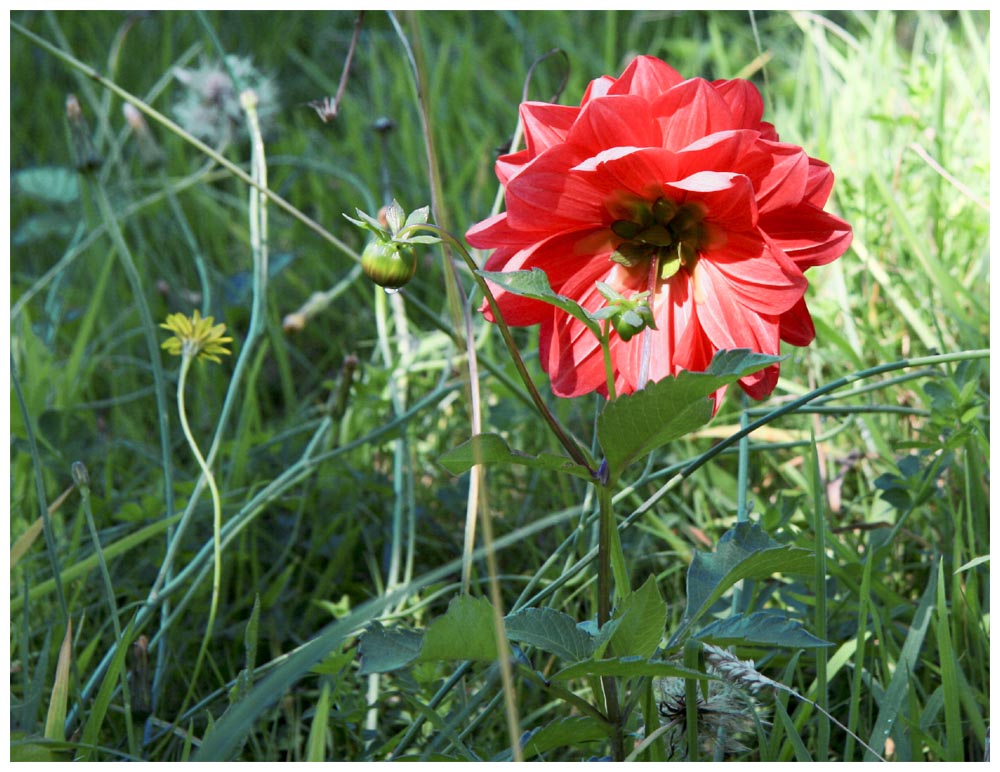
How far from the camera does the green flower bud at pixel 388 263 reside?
487 millimetres

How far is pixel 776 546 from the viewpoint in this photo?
54cm

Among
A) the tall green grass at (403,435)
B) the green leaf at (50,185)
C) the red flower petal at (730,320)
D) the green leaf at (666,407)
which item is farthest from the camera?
the green leaf at (50,185)

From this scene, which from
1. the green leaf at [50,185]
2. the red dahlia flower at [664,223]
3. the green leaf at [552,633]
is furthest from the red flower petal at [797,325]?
the green leaf at [50,185]

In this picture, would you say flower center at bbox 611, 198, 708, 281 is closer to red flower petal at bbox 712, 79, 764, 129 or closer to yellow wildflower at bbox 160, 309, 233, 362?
red flower petal at bbox 712, 79, 764, 129

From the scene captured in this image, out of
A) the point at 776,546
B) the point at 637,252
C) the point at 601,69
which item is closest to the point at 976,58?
the point at 601,69

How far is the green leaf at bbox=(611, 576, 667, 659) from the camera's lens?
0.52 m

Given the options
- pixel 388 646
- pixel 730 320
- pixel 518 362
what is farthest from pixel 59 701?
pixel 730 320

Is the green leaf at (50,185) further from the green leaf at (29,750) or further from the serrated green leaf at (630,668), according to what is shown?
the serrated green leaf at (630,668)

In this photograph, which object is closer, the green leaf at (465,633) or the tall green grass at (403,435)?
the green leaf at (465,633)

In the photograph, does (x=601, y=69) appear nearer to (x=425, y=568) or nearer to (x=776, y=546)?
(x=425, y=568)

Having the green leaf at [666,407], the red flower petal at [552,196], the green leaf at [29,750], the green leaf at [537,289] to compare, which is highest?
the red flower petal at [552,196]

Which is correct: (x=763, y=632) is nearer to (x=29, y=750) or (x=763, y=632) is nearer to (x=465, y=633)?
(x=465, y=633)

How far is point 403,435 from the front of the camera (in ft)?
3.06

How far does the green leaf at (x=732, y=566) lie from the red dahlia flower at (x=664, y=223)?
0.26 feet
